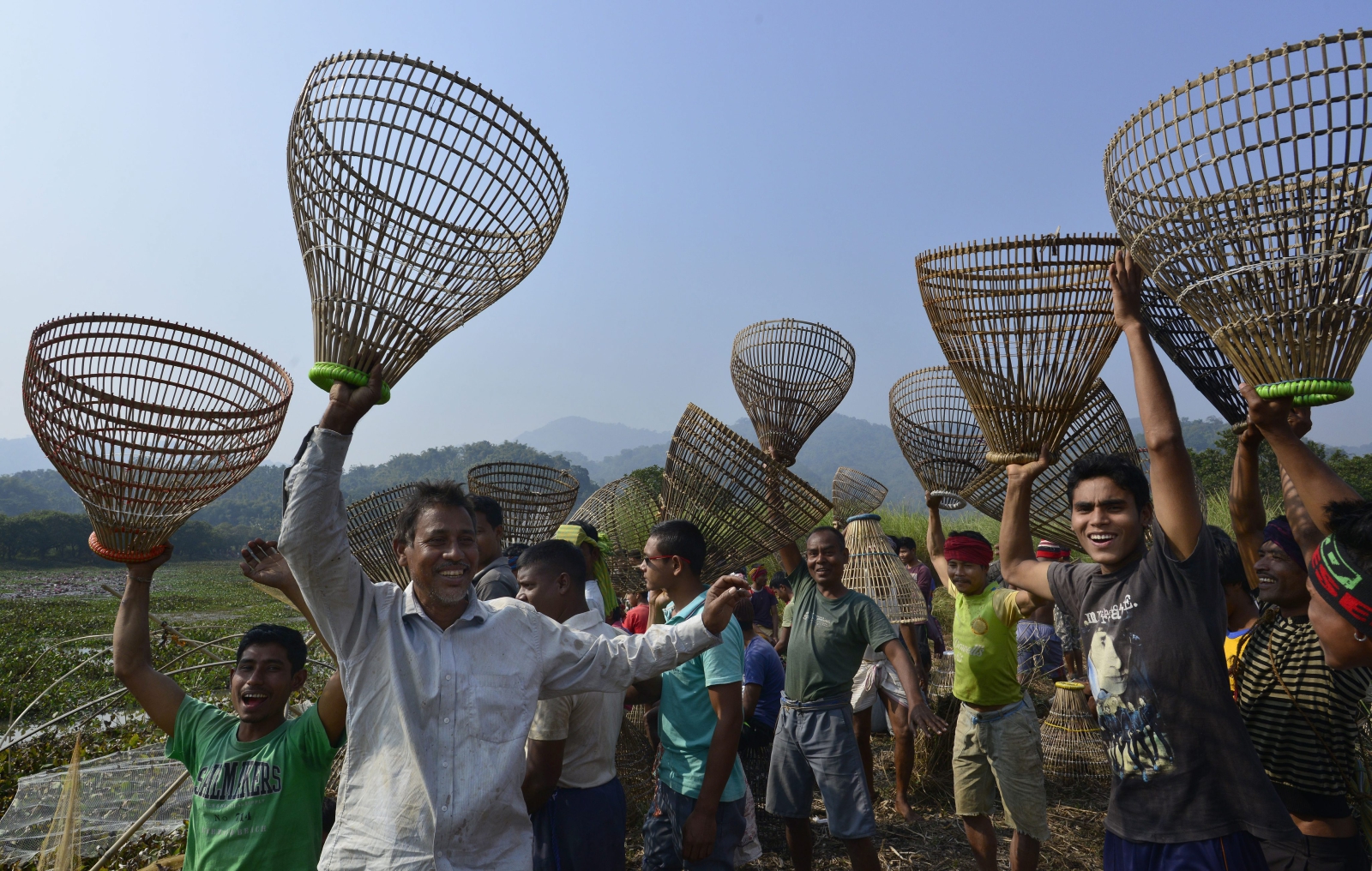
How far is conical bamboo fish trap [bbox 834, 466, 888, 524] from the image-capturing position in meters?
Result: 11.7

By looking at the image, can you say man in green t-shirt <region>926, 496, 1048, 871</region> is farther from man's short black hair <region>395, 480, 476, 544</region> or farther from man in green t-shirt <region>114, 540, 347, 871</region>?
man in green t-shirt <region>114, 540, 347, 871</region>

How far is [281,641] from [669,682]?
1.65 metres

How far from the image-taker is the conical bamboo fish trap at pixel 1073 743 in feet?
20.7

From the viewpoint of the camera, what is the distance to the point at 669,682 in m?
3.65

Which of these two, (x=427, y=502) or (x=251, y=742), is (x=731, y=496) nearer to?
(x=427, y=502)

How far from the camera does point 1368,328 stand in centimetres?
214

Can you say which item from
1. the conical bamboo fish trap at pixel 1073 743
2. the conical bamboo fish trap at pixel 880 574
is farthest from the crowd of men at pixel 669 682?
the conical bamboo fish trap at pixel 880 574

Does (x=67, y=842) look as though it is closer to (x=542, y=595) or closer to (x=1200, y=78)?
(x=542, y=595)

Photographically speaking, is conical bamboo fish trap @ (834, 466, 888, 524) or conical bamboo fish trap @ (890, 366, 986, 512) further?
conical bamboo fish trap @ (834, 466, 888, 524)

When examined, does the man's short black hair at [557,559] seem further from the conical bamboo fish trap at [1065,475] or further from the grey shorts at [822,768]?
the conical bamboo fish trap at [1065,475]

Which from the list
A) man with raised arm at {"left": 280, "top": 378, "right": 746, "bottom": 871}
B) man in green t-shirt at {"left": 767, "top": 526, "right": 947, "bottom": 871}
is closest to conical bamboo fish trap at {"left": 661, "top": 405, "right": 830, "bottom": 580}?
man in green t-shirt at {"left": 767, "top": 526, "right": 947, "bottom": 871}

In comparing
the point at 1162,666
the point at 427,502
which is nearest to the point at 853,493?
the point at 1162,666

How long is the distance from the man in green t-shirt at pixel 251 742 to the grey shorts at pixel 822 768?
253 cm

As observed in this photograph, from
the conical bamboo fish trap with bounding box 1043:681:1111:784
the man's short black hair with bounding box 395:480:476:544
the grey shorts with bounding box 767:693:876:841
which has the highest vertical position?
the man's short black hair with bounding box 395:480:476:544
